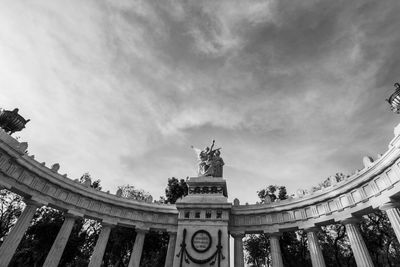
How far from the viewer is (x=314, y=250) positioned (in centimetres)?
2300

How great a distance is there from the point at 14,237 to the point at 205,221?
18250 mm

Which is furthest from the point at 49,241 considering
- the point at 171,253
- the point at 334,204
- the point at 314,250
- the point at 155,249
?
the point at 334,204

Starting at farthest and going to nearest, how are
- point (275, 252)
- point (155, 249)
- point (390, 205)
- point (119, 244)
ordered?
point (155, 249) → point (119, 244) → point (275, 252) → point (390, 205)

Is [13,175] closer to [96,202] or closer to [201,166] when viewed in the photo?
[96,202]

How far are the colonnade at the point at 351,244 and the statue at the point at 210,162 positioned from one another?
25.1 feet

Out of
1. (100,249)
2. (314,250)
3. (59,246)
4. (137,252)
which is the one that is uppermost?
(314,250)

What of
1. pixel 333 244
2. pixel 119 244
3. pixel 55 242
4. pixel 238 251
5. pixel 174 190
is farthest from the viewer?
pixel 174 190

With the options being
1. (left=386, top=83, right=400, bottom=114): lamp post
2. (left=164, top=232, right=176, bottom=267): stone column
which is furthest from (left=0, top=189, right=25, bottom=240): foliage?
(left=386, top=83, right=400, bottom=114): lamp post

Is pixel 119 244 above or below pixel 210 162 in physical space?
below

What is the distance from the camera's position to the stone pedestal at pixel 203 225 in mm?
21069

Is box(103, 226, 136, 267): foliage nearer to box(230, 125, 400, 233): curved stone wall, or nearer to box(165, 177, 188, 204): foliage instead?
box(165, 177, 188, 204): foliage

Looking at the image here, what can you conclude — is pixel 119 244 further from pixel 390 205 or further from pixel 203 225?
pixel 390 205

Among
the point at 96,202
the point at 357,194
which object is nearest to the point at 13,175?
the point at 96,202

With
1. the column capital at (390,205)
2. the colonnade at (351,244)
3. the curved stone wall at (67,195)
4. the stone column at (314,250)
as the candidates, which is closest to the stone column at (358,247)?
the colonnade at (351,244)
